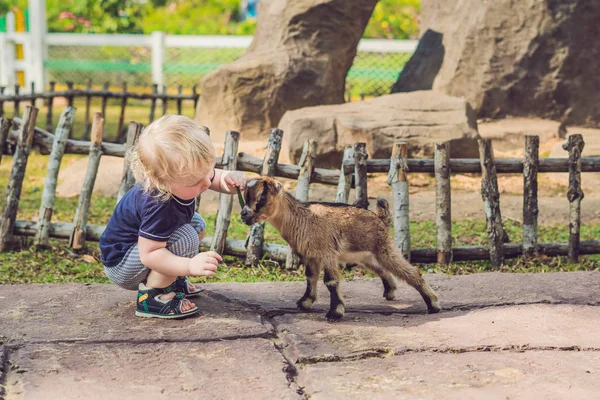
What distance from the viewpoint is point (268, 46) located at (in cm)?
1038

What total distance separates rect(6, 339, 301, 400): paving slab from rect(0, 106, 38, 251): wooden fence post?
271 cm

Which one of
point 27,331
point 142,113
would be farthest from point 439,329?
point 142,113

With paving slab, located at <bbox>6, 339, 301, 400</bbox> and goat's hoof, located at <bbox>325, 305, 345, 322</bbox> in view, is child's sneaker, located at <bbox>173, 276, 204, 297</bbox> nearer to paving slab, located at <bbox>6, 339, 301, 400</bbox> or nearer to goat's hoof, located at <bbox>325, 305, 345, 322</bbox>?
paving slab, located at <bbox>6, 339, 301, 400</bbox>

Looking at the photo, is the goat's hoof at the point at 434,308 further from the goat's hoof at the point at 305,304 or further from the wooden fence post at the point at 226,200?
the wooden fence post at the point at 226,200

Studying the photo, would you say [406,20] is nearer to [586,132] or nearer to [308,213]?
[586,132]

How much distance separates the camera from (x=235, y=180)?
4215 millimetres

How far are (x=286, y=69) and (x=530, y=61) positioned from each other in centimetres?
295

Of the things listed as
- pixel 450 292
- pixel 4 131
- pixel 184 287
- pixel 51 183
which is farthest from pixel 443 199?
pixel 4 131

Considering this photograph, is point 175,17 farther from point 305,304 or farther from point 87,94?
point 305,304

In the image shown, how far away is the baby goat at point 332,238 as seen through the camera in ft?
13.8

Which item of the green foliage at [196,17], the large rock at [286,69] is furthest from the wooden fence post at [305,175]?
the green foliage at [196,17]

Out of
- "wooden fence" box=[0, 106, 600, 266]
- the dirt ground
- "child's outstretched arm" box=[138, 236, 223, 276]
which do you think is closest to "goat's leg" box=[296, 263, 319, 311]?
"child's outstretched arm" box=[138, 236, 223, 276]

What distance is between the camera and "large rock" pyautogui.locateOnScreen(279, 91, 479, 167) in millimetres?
8406

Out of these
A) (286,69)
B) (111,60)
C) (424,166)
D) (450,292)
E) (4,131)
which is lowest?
(450,292)
